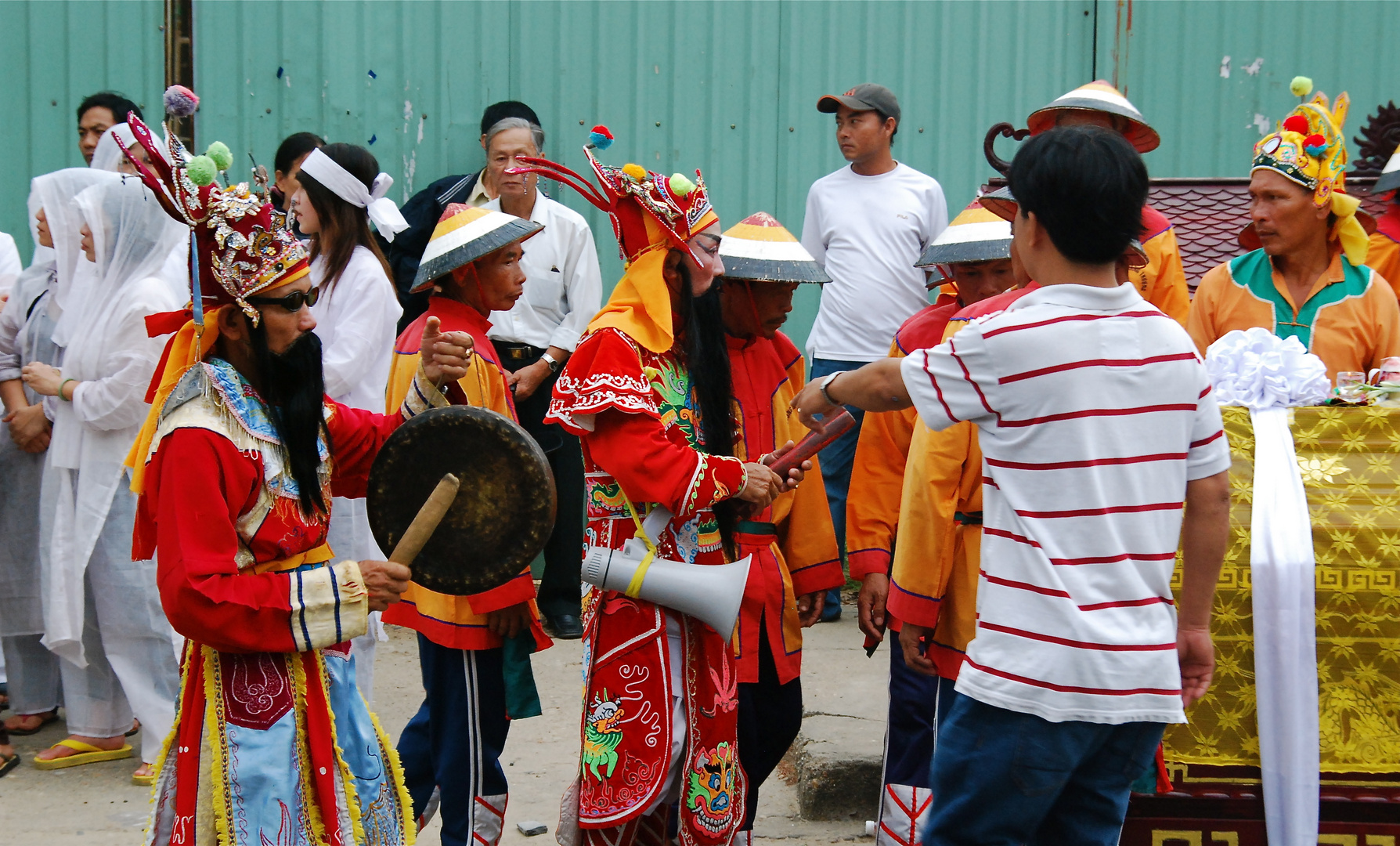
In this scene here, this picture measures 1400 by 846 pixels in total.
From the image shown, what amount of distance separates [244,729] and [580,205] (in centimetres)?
443

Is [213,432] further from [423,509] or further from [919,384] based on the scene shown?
[919,384]

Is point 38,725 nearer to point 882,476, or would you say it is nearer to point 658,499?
point 658,499

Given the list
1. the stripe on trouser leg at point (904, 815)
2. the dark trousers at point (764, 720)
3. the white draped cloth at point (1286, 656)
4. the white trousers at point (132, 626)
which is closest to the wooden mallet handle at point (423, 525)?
the dark trousers at point (764, 720)

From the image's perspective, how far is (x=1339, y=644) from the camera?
307cm

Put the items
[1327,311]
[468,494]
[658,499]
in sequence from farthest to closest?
1. [1327,311]
2. [658,499]
3. [468,494]

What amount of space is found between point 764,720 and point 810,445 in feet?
2.79

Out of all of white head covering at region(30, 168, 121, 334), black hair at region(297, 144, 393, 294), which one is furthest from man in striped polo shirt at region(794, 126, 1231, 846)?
white head covering at region(30, 168, 121, 334)

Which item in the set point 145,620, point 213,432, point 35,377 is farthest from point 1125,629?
point 35,377

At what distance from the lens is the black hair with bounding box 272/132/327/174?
17.5ft

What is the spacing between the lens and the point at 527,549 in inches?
103

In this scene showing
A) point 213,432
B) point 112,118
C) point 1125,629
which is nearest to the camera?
point 1125,629

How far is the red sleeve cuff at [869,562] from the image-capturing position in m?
3.44

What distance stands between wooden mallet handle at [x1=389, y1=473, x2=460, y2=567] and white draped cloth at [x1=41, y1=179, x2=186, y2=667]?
7.24 feet

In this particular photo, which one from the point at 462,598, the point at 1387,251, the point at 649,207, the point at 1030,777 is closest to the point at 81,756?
the point at 462,598
